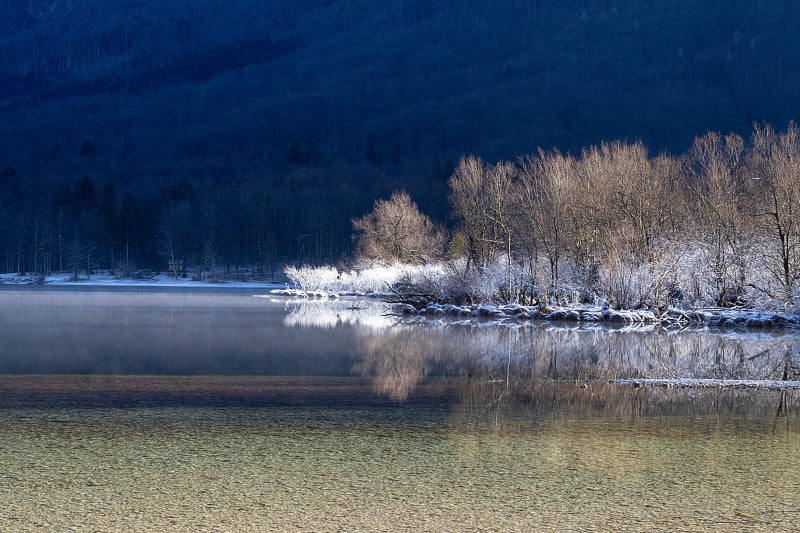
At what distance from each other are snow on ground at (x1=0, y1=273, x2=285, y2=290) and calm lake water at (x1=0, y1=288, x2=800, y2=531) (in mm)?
77907

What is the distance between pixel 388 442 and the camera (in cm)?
1177

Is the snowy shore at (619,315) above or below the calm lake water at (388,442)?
above

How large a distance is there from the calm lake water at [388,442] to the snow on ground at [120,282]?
77.9 metres

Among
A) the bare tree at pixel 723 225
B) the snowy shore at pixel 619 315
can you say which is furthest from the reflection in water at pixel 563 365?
the bare tree at pixel 723 225

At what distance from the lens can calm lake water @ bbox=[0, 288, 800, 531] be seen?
843 cm

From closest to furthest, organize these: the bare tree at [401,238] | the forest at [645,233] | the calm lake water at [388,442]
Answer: the calm lake water at [388,442] → the forest at [645,233] → the bare tree at [401,238]

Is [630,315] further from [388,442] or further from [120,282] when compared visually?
[120,282]

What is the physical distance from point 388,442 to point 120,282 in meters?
98.8

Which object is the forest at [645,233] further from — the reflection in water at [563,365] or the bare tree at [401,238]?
the bare tree at [401,238]

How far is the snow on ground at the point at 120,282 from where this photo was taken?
100856 millimetres

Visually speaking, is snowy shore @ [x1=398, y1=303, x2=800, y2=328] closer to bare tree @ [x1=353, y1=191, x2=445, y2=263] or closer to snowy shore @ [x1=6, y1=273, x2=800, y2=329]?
snowy shore @ [x1=6, y1=273, x2=800, y2=329]

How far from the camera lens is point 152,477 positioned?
31.8 ft

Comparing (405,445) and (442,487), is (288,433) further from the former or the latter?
(442,487)

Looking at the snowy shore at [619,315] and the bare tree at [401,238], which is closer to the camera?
the snowy shore at [619,315]
